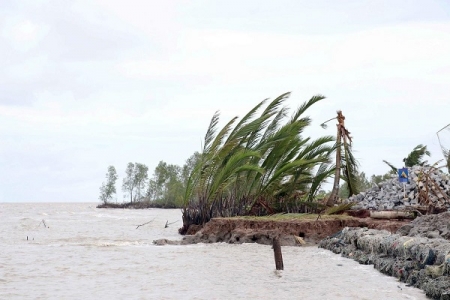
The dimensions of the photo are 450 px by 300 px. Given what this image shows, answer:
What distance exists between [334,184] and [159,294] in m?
11.2

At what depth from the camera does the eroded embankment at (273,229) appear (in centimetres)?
1343

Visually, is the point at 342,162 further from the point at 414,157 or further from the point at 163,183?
the point at 163,183

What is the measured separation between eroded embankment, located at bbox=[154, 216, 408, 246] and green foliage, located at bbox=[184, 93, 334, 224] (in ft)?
5.56

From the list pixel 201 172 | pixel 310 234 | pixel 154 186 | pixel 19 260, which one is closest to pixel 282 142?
pixel 201 172

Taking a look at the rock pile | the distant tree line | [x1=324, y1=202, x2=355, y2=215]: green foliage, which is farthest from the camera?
the distant tree line

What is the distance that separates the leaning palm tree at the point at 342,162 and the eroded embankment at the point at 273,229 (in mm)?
3858

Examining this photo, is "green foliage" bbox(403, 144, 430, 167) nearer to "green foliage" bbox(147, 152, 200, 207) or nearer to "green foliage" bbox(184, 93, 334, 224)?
"green foliage" bbox(184, 93, 334, 224)

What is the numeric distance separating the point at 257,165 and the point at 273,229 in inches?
91.9

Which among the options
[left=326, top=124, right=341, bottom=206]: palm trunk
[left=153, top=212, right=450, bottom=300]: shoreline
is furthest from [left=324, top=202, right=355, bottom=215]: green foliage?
[left=326, top=124, right=341, bottom=206]: palm trunk

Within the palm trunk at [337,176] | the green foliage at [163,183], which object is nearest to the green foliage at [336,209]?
the palm trunk at [337,176]

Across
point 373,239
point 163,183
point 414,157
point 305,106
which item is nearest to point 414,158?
point 414,157

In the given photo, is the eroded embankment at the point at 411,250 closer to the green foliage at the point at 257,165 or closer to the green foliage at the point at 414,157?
the green foliage at the point at 257,165

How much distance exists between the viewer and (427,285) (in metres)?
7.16

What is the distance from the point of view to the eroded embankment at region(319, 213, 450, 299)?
23.9ft
